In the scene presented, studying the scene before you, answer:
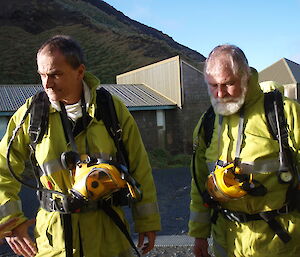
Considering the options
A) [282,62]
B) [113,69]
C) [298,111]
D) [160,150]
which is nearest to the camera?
[298,111]

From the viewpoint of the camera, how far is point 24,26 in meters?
42.3

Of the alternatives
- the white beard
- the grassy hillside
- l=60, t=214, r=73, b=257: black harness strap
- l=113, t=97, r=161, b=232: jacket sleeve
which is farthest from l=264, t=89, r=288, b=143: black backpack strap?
the grassy hillside

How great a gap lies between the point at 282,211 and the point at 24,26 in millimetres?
44920

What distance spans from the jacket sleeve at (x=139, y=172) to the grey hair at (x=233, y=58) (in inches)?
24.1

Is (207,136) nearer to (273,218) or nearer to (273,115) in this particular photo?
(273,115)

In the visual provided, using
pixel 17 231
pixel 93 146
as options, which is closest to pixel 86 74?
pixel 93 146

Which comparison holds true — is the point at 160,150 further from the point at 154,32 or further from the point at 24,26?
the point at 154,32

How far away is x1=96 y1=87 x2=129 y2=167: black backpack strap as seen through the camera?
2.08 meters

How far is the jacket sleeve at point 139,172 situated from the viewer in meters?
2.18

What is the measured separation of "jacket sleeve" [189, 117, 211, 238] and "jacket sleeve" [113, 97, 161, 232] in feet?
1.08

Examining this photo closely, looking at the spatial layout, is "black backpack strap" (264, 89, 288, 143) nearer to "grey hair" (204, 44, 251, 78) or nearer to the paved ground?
"grey hair" (204, 44, 251, 78)

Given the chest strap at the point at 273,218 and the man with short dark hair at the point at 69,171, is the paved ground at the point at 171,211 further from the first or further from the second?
the man with short dark hair at the point at 69,171

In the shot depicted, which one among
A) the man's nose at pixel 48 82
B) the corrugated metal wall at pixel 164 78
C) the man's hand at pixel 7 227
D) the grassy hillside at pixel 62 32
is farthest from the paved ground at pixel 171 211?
the grassy hillside at pixel 62 32

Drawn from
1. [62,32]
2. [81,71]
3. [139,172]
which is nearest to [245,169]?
[139,172]
